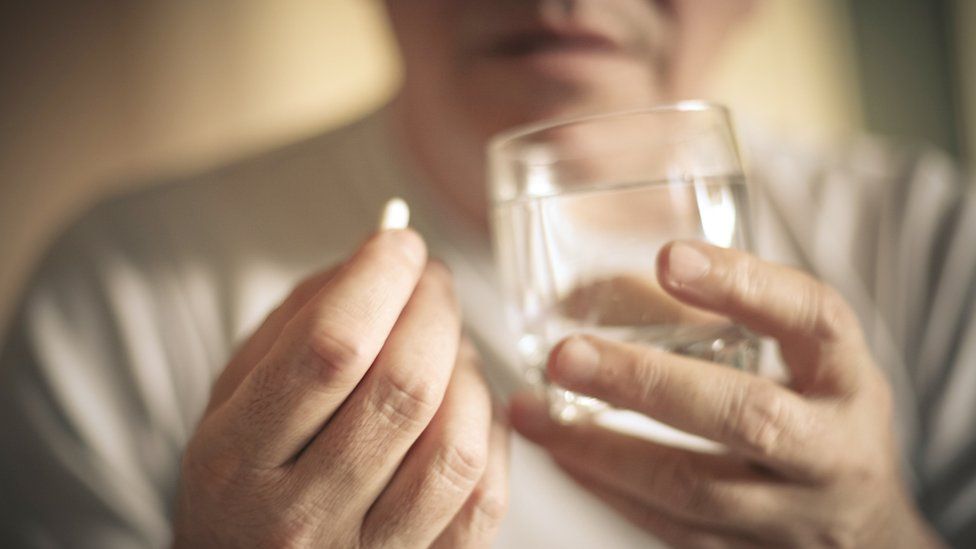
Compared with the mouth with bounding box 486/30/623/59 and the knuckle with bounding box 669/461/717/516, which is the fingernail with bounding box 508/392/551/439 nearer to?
the knuckle with bounding box 669/461/717/516

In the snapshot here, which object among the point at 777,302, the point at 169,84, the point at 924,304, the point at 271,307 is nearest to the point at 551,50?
the point at 777,302

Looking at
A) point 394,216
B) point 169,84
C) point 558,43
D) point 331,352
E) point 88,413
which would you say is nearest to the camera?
point 331,352

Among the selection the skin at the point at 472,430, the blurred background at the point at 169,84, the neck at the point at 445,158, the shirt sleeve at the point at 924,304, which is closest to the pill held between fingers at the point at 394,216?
the skin at the point at 472,430

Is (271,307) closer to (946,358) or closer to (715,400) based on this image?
(715,400)

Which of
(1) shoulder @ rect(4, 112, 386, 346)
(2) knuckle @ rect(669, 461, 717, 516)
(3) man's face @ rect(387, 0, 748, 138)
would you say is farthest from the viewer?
(1) shoulder @ rect(4, 112, 386, 346)

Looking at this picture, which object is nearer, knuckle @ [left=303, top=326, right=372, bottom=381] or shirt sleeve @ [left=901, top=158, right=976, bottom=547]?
knuckle @ [left=303, top=326, right=372, bottom=381]

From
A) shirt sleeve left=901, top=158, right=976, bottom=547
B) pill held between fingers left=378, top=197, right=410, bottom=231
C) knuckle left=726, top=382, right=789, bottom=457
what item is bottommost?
shirt sleeve left=901, top=158, right=976, bottom=547

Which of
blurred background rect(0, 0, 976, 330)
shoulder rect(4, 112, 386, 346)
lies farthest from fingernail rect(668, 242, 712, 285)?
blurred background rect(0, 0, 976, 330)

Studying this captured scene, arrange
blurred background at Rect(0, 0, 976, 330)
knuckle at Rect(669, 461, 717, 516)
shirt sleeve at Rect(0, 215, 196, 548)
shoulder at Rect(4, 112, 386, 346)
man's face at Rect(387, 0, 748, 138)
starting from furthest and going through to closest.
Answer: blurred background at Rect(0, 0, 976, 330) < shoulder at Rect(4, 112, 386, 346) < shirt sleeve at Rect(0, 215, 196, 548) < man's face at Rect(387, 0, 748, 138) < knuckle at Rect(669, 461, 717, 516)
